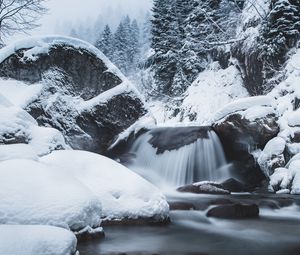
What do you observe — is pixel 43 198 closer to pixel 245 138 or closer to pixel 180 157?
pixel 180 157

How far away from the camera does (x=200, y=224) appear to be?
20.9 feet

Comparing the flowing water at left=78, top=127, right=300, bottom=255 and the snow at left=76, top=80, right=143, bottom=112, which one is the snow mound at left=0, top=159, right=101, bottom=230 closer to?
the flowing water at left=78, top=127, right=300, bottom=255

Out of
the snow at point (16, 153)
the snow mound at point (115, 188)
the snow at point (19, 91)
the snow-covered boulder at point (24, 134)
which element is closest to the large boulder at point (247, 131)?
the snow-covered boulder at point (24, 134)

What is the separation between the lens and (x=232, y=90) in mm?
19906

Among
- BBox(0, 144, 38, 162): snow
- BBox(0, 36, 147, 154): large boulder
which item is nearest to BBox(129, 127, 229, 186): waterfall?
BBox(0, 36, 147, 154): large boulder

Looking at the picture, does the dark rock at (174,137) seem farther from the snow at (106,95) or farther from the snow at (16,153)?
the snow at (16,153)

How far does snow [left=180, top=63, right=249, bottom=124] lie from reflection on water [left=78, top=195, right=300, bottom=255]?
12.7 m

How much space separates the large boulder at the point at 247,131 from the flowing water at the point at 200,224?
1.21ft

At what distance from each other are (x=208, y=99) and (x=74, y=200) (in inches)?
702

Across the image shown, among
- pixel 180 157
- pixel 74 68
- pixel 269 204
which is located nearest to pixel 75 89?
pixel 74 68

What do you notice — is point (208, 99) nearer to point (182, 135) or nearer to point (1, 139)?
point (182, 135)

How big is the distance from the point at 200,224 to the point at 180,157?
16.5 ft

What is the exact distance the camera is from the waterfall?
10.9m

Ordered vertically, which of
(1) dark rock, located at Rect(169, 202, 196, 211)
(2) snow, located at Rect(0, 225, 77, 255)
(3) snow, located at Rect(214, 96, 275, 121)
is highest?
(3) snow, located at Rect(214, 96, 275, 121)
